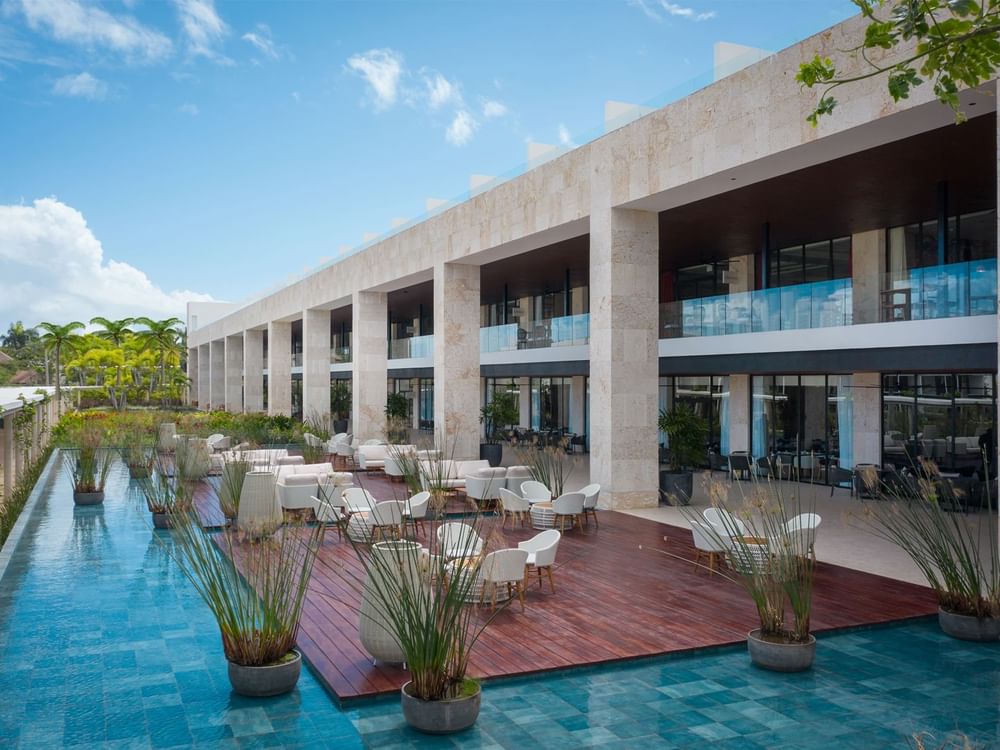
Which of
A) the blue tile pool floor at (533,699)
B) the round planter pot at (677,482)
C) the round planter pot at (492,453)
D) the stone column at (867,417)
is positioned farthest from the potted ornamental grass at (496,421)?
the blue tile pool floor at (533,699)

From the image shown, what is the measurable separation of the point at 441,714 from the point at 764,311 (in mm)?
9847

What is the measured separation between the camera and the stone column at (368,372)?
817 inches

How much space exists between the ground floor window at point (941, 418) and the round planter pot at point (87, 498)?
1258 centimetres

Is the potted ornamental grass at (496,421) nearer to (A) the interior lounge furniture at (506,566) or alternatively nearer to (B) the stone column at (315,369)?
(B) the stone column at (315,369)

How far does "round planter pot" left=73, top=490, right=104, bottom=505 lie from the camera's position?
1176 centimetres

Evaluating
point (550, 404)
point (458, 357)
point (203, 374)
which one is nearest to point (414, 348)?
point (550, 404)

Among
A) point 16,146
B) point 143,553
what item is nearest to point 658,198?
point 143,553

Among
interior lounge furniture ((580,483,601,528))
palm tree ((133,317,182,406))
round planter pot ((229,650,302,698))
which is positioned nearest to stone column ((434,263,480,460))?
interior lounge furniture ((580,483,601,528))

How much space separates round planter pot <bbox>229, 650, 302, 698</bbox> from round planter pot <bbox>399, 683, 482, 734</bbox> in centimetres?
87

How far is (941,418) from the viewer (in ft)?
43.4

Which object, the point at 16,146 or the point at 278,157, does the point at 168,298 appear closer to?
the point at 278,157

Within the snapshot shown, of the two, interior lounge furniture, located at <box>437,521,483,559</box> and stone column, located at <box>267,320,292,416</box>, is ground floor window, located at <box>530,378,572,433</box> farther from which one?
interior lounge furniture, located at <box>437,521,483,559</box>

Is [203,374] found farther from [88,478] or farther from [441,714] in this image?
[441,714]

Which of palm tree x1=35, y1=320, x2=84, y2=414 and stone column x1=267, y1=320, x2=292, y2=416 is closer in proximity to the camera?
stone column x1=267, y1=320, x2=292, y2=416
